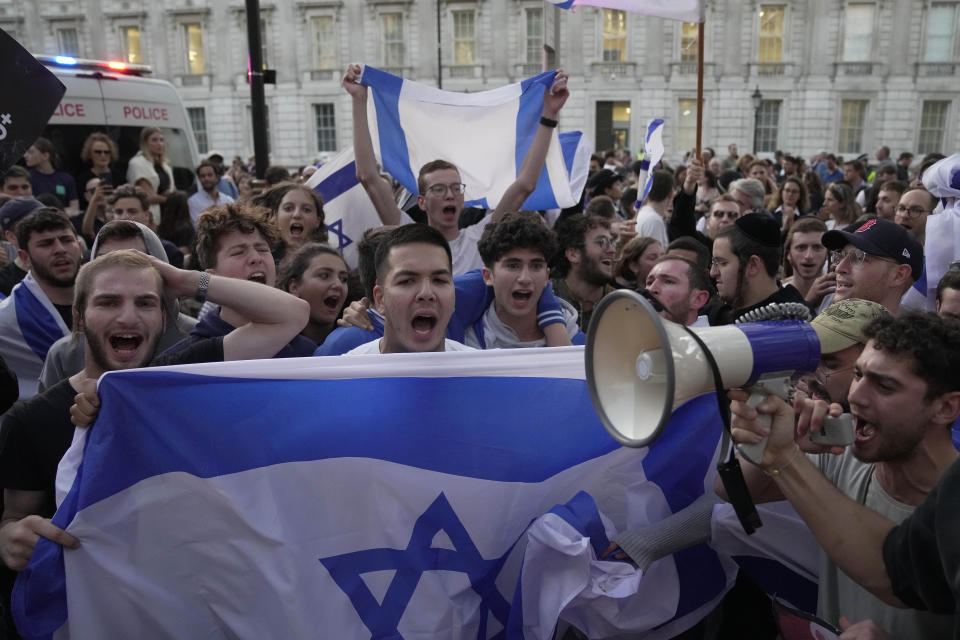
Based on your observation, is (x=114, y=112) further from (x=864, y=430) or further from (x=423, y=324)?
(x=864, y=430)

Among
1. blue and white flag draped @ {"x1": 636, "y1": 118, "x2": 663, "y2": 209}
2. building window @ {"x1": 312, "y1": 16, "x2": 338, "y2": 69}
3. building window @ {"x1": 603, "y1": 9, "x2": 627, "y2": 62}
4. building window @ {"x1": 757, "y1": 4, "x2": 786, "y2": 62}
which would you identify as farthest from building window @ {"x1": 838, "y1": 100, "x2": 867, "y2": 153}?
blue and white flag draped @ {"x1": 636, "y1": 118, "x2": 663, "y2": 209}

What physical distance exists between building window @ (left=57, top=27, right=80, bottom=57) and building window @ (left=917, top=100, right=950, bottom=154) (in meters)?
35.7

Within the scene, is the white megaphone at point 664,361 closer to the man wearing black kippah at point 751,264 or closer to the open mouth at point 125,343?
the open mouth at point 125,343

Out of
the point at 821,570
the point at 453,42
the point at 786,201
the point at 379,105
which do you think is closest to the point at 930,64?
the point at 453,42

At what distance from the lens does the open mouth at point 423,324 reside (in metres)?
2.73

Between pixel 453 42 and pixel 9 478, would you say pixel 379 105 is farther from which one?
pixel 453 42

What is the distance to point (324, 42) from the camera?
3228cm

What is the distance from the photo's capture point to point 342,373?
2.35 metres

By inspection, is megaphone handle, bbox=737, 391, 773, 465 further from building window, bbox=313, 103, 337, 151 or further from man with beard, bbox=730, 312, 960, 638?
building window, bbox=313, 103, 337, 151

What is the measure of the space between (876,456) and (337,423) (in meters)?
1.46

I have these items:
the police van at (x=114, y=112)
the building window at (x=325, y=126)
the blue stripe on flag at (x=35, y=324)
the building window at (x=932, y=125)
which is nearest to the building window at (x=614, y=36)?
the building window at (x=325, y=126)

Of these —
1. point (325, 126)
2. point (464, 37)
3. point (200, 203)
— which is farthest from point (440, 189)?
point (325, 126)

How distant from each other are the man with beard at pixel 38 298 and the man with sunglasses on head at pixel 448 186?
1695mm

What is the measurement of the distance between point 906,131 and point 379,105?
103 feet
